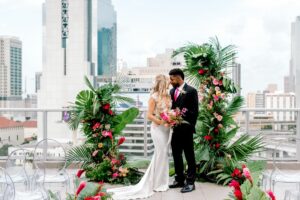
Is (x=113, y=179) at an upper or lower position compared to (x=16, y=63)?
lower

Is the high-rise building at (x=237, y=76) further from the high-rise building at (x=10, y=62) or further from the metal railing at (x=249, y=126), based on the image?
the high-rise building at (x=10, y=62)

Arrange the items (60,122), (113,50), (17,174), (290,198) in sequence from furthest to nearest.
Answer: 1. (113,50)
2. (60,122)
3. (17,174)
4. (290,198)

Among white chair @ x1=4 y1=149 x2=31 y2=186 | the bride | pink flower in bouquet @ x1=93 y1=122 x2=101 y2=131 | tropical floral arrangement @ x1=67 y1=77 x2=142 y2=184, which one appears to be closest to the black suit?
the bride

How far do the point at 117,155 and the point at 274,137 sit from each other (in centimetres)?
226

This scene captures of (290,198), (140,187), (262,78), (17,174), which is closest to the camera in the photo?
(290,198)

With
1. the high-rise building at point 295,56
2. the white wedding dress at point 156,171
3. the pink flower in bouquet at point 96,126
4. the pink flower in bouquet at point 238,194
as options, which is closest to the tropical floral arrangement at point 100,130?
the pink flower in bouquet at point 96,126

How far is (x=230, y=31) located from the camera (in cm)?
691

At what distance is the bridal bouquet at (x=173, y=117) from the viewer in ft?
17.9

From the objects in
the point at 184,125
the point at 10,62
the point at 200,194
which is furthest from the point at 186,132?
the point at 10,62

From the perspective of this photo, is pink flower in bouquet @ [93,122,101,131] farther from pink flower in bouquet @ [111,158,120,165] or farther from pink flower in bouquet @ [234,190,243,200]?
pink flower in bouquet @ [234,190,243,200]

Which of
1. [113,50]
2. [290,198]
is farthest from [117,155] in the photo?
[113,50]

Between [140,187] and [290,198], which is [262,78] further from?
[290,198]

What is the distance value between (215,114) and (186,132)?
777 mm

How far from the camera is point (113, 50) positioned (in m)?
14.9
